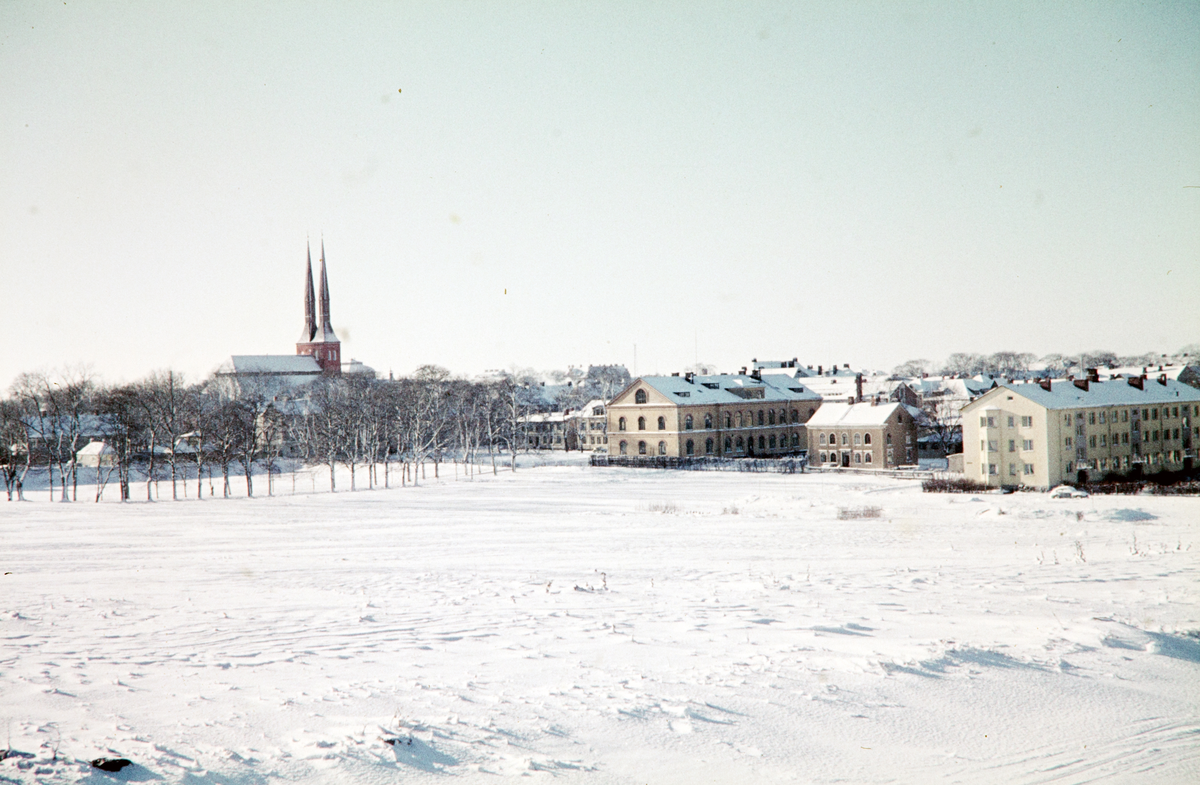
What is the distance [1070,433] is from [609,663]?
4685 cm

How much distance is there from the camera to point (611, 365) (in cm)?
18625

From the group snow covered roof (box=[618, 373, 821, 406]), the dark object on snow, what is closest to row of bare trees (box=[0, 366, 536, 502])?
snow covered roof (box=[618, 373, 821, 406])

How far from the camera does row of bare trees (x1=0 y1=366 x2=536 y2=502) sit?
4909 centimetres

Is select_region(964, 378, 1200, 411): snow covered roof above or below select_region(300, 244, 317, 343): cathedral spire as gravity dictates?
below

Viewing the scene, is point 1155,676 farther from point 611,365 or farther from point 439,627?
point 611,365

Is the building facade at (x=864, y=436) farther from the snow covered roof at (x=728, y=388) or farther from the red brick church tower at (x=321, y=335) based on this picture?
the red brick church tower at (x=321, y=335)

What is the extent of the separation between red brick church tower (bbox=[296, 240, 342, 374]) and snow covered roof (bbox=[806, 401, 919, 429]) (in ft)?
329

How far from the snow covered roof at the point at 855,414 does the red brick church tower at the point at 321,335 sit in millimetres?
100131

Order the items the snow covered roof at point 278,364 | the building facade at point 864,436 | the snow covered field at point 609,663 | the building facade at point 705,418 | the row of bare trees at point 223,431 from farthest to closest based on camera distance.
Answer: the snow covered roof at point 278,364 → the building facade at point 705,418 → the building facade at point 864,436 → the row of bare trees at point 223,431 → the snow covered field at point 609,663

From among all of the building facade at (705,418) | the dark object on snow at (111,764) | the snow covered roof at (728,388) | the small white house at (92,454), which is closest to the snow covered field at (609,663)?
the dark object on snow at (111,764)

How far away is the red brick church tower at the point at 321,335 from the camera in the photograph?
141m

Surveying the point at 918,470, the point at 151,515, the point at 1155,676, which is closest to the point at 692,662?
the point at 1155,676

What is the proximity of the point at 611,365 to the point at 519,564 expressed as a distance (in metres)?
168

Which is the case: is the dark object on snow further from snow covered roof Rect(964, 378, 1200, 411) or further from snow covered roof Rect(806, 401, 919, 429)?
snow covered roof Rect(806, 401, 919, 429)
